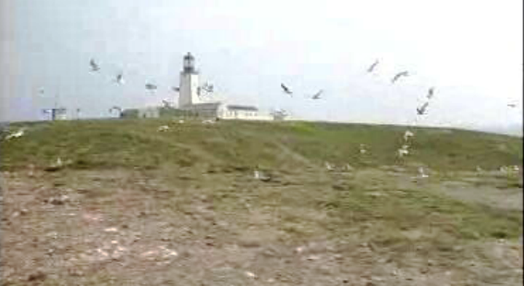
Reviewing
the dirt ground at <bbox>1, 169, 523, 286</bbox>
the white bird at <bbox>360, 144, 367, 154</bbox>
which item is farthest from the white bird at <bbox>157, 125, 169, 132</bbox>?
the white bird at <bbox>360, 144, 367, 154</bbox>

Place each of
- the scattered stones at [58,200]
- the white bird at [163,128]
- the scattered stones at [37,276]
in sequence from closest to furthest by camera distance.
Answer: the scattered stones at [37,276] → the scattered stones at [58,200] → the white bird at [163,128]

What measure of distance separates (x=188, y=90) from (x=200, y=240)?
554 mm

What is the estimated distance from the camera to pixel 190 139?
3.66 meters

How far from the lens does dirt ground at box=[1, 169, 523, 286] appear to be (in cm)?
219

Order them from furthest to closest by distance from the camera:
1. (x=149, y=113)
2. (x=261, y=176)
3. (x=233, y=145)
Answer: (x=261, y=176) → (x=233, y=145) → (x=149, y=113)

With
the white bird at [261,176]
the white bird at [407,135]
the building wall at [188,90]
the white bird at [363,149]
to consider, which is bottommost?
the white bird at [261,176]

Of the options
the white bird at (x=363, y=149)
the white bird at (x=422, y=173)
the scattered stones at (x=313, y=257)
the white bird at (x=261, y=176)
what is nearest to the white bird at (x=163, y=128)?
the white bird at (x=261, y=176)

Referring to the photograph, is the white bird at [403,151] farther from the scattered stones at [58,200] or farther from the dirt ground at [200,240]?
the scattered stones at [58,200]

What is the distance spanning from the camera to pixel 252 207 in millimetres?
2922

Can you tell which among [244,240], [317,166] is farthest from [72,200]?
[317,166]

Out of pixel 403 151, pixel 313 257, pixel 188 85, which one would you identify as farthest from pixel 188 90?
pixel 403 151

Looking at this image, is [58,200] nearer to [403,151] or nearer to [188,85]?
[188,85]

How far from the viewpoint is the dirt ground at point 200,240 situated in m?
2.19

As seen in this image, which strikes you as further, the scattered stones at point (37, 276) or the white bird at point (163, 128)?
the white bird at point (163, 128)
